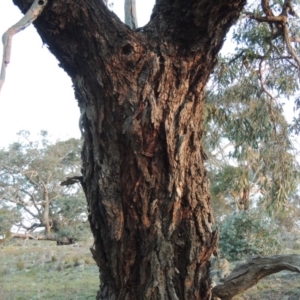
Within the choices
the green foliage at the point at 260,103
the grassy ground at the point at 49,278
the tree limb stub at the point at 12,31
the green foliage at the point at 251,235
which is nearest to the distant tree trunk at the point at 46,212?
the grassy ground at the point at 49,278

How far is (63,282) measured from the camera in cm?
731

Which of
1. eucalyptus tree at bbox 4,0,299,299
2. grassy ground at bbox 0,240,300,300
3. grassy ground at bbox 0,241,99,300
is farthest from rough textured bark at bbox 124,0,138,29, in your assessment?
grassy ground at bbox 0,241,99,300

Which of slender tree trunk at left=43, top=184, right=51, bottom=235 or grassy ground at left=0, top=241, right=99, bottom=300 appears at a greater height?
slender tree trunk at left=43, top=184, right=51, bottom=235

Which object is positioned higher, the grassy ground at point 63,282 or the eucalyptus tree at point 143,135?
the eucalyptus tree at point 143,135

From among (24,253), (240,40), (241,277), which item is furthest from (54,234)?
(241,277)

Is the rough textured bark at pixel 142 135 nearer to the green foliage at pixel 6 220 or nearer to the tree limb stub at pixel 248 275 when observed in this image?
the tree limb stub at pixel 248 275

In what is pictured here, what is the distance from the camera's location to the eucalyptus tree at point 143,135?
7.56 feet

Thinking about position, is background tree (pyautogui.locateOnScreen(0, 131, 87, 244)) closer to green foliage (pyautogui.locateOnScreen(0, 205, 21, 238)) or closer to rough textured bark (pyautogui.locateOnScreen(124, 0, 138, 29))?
green foliage (pyautogui.locateOnScreen(0, 205, 21, 238))

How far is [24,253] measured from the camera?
12.7 meters

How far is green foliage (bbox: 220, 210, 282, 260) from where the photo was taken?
27.6ft

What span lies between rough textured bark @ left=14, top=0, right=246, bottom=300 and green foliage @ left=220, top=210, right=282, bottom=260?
245 inches

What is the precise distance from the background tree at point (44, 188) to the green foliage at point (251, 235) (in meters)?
10.8

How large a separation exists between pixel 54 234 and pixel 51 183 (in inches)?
86.4

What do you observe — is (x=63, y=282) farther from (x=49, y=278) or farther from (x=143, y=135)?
(x=143, y=135)
